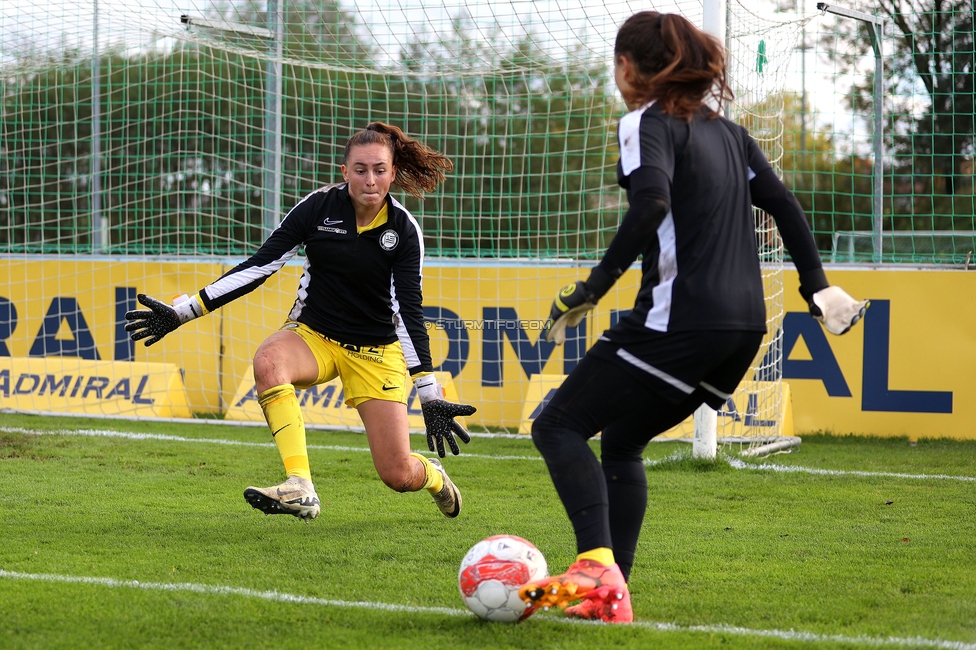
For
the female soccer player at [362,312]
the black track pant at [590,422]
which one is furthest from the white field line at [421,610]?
the female soccer player at [362,312]

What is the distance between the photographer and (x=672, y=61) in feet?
10.6

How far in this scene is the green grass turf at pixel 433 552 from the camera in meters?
3.42

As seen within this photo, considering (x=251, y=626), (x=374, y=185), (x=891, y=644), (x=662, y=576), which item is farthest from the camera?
(x=374, y=185)

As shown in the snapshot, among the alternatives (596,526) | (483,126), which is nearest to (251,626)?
(596,526)

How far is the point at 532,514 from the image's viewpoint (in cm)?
561

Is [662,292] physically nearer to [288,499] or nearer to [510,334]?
[288,499]

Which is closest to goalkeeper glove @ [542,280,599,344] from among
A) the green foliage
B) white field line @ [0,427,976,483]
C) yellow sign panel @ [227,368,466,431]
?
white field line @ [0,427,976,483]

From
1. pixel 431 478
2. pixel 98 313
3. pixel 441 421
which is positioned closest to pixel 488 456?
pixel 431 478

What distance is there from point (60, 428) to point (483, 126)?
1285 centimetres

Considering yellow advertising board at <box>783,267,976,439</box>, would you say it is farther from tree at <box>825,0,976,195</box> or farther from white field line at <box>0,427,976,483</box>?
tree at <box>825,0,976,195</box>

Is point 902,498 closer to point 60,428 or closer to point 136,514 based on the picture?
point 136,514

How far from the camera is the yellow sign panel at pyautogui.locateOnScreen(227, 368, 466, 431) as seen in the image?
9367mm

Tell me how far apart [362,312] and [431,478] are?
0.90 m

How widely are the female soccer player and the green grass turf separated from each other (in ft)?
1.64
